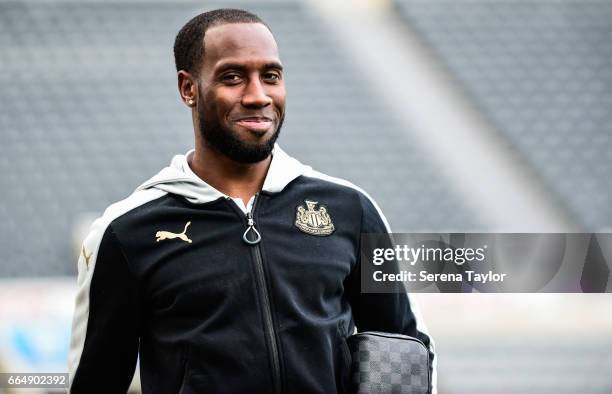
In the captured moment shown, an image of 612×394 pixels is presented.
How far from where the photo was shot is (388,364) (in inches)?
60.0

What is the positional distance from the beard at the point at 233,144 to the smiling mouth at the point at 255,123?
2 centimetres

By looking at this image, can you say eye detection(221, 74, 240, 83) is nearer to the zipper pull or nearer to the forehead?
the forehead

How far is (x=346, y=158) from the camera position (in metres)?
3.86

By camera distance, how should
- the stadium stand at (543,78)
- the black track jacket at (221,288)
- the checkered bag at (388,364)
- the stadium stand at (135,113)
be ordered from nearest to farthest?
1. the black track jacket at (221,288)
2. the checkered bag at (388,364)
3. the stadium stand at (135,113)
4. the stadium stand at (543,78)

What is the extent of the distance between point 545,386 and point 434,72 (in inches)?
57.6

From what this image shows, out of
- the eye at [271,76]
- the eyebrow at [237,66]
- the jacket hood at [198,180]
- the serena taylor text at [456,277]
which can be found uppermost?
the eyebrow at [237,66]

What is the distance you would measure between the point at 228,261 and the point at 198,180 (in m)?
0.15

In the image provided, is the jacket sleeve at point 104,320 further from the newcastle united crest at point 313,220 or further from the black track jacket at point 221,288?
the newcastle united crest at point 313,220

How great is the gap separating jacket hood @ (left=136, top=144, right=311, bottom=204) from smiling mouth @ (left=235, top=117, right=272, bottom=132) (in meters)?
0.10

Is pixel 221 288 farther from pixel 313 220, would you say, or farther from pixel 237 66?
pixel 237 66

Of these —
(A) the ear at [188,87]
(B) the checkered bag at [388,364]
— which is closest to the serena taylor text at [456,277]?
(B) the checkered bag at [388,364]

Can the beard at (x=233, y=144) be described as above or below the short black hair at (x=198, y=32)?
below

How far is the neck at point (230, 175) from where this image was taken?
5.01 ft

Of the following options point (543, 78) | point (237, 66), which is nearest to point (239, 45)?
point (237, 66)
